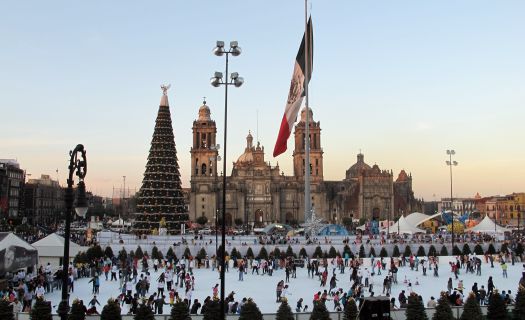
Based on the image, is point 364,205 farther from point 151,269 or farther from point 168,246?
point 151,269

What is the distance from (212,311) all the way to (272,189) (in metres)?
88.9

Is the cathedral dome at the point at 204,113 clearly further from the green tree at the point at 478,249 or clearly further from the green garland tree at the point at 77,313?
the green garland tree at the point at 77,313

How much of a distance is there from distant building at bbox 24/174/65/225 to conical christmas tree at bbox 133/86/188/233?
60.6m

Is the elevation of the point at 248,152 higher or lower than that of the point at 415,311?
higher

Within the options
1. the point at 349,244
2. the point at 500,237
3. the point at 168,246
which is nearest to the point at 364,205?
the point at 500,237

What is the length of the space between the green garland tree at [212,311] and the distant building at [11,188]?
84.3 m

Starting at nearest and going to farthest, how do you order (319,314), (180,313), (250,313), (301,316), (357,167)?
(180,313), (250,313), (319,314), (301,316), (357,167)

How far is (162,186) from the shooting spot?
61.4 meters

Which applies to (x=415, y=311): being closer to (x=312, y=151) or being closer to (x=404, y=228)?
(x=404, y=228)

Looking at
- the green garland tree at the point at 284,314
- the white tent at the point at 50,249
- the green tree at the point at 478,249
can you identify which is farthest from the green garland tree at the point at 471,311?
the green tree at the point at 478,249

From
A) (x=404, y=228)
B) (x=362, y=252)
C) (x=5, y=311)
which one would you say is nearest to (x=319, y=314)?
(x=5, y=311)

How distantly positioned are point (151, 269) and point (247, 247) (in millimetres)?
12469

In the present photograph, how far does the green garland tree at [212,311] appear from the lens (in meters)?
17.8

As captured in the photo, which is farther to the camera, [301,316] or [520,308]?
[520,308]
